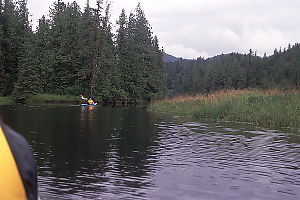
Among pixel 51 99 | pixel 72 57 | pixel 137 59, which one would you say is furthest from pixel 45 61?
pixel 137 59

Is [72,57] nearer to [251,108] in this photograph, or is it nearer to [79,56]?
[79,56]

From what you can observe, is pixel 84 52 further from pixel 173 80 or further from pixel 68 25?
pixel 173 80

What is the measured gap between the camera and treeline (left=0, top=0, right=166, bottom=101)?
52781 mm

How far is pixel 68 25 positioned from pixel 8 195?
5922 centimetres

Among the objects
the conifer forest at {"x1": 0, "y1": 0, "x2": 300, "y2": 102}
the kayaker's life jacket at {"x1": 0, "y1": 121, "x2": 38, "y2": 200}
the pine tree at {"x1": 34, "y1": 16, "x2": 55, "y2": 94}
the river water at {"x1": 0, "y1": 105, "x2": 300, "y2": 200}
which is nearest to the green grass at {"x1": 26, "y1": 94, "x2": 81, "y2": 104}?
the conifer forest at {"x1": 0, "y1": 0, "x2": 300, "y2": 102}

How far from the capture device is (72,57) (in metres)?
56.8

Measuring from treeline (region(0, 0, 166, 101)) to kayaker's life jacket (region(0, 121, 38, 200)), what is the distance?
48628 mm

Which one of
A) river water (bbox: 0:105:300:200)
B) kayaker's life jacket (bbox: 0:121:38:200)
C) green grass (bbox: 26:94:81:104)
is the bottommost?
river water (bbox: 0:105:300:200)

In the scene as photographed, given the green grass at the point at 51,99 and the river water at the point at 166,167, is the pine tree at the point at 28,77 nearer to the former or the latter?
the green grass at the point at 51,99

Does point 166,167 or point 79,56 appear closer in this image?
point 166,167

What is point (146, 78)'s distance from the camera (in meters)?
63.9

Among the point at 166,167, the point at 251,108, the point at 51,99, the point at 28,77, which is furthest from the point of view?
the point at 28,77

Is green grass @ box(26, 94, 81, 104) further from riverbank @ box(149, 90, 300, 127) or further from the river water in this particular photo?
the river water

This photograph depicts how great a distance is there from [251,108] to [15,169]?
57.8 feet
